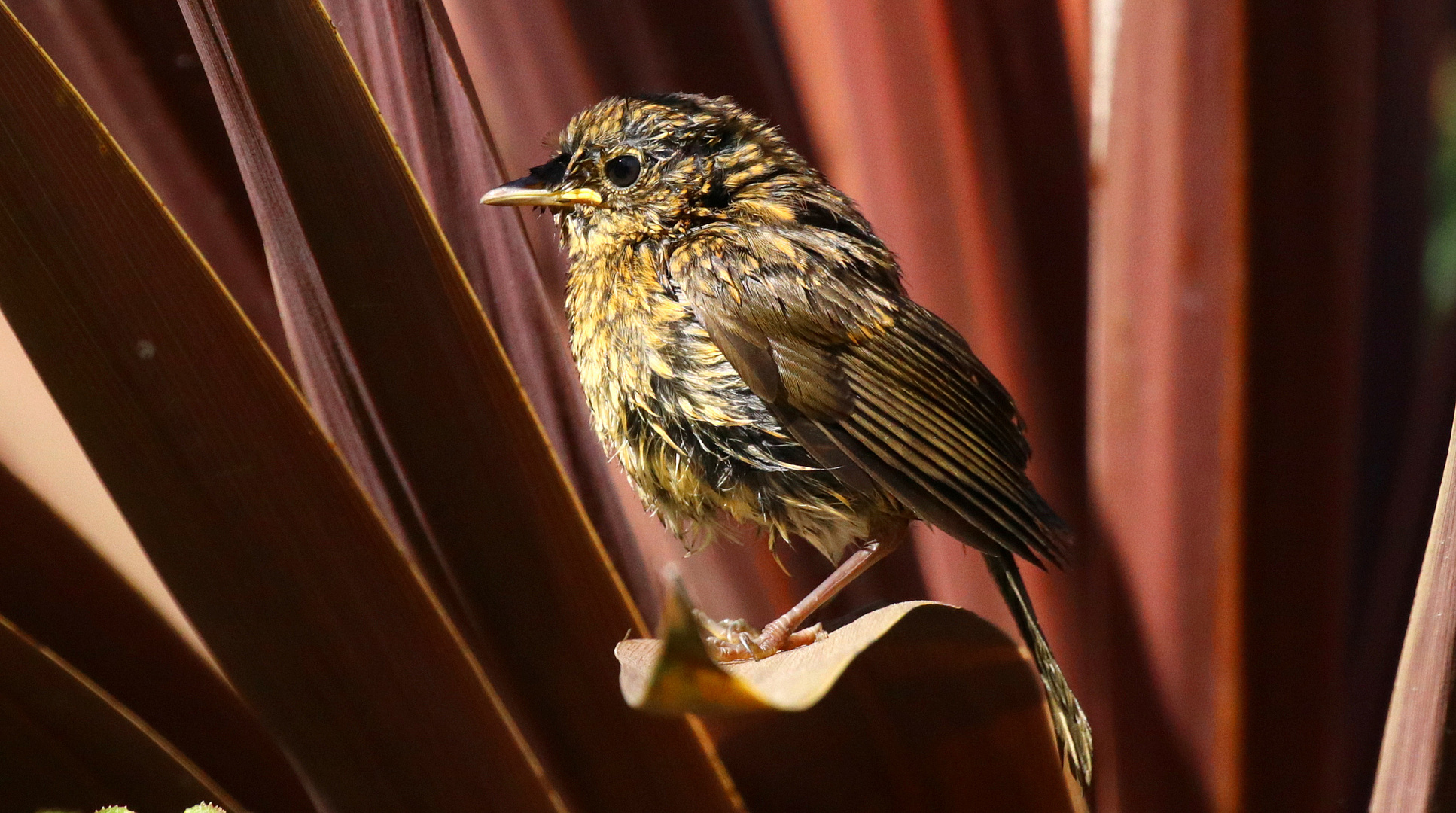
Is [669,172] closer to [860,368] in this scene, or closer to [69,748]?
[860,368]

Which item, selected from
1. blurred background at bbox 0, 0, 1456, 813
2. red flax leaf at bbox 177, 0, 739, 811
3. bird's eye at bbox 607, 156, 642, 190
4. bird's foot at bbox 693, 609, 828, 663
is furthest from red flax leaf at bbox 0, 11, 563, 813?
bird's eye at bbox 607, 156, 642, 190

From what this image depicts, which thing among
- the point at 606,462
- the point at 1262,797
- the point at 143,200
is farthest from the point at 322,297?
the point at 1262,797

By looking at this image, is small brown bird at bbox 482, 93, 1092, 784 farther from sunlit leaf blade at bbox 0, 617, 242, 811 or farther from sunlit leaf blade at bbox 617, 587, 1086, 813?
sunlit leaf blade at bbox 0, 617, 242, 811

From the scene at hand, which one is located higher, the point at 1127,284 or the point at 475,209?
the point at 475,209

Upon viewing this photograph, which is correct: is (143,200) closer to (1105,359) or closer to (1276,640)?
(1105,359)

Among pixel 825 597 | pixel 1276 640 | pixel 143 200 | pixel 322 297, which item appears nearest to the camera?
pixel 143 200

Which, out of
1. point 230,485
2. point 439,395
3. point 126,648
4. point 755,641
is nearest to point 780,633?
point 755,641

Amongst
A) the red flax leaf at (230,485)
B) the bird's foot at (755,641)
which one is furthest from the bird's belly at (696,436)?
the red flax leaf at (230,485)
